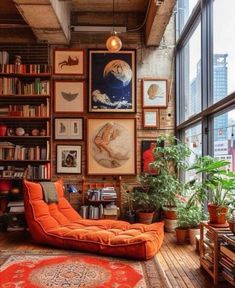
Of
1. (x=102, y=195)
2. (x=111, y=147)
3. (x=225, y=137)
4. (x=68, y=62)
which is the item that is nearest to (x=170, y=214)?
(x=102, y=195)

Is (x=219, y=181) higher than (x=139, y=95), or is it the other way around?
(x=139, y=95)

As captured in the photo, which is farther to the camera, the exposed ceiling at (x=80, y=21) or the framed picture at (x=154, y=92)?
the framed picture at (x=154, y=92)

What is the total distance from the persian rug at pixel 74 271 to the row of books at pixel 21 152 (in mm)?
2294

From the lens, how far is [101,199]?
19.9 feet

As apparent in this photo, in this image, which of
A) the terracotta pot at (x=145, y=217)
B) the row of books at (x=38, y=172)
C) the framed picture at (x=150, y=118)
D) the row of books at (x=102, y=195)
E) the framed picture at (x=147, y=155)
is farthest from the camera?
the framed picture at (x=150, y=118)

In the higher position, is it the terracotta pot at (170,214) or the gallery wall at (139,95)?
the gallery wall at (139,95)

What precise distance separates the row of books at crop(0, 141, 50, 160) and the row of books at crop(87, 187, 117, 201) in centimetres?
105

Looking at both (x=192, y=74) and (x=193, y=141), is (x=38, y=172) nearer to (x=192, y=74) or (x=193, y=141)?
(x=193, y=141)

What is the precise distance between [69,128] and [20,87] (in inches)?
46.1

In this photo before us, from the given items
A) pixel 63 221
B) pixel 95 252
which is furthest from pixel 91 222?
pixel 95 252

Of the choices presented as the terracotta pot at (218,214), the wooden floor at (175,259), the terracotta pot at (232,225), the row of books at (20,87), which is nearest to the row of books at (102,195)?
the wooden floor at (175,259)

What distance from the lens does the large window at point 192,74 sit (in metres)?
5.27

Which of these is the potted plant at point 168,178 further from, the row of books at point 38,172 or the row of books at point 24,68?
the row of books at point 24,68

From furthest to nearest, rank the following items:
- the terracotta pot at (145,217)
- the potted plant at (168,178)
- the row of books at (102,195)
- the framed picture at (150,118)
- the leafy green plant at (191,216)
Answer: the framed picture at (150,118)
the row of books at (102,195)
the terracotta pot at (145,217)
the potted plant at (168,178)
the leafy green plant at (191,216)
